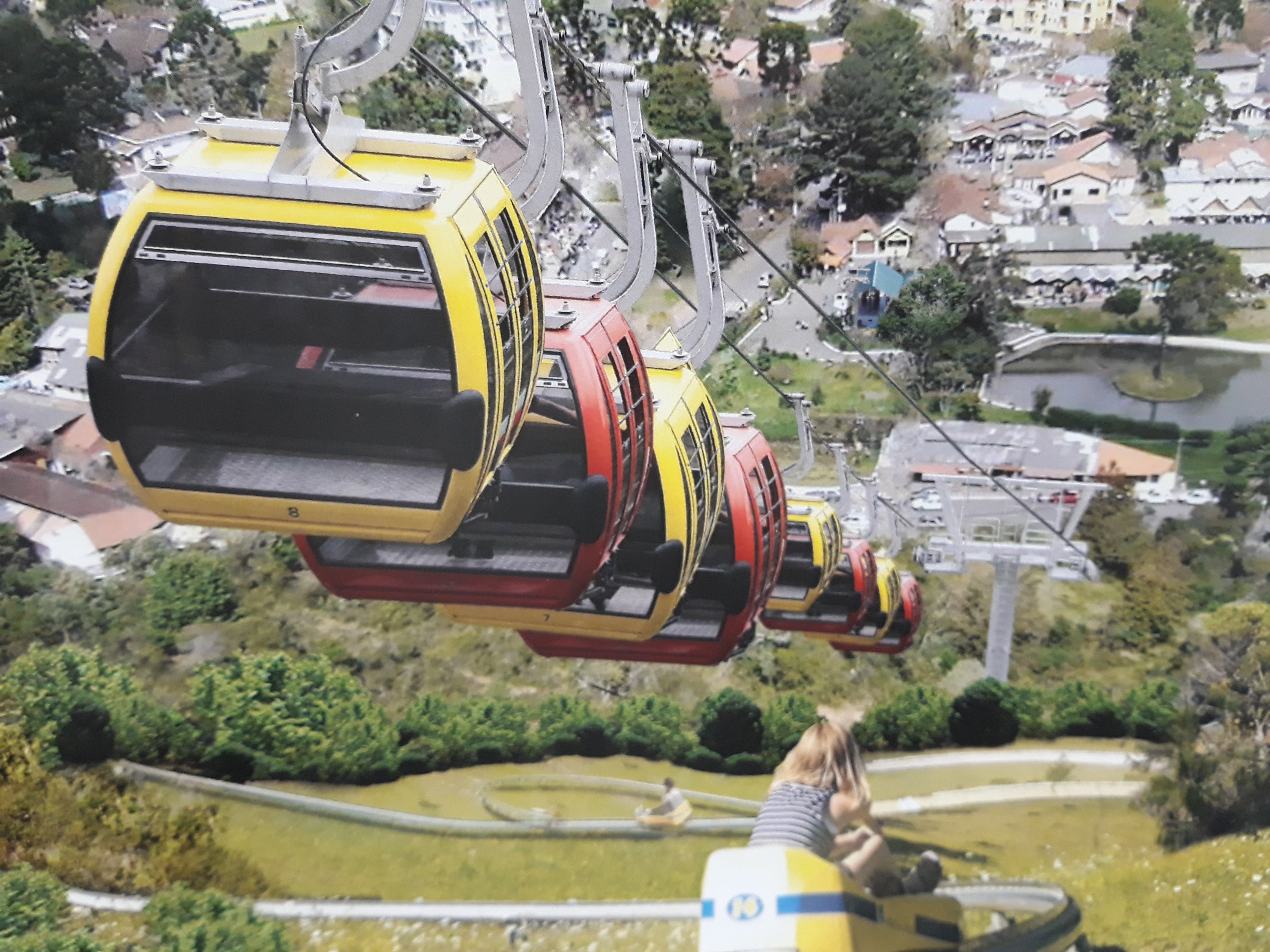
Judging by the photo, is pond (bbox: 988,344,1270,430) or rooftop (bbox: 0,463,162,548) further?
pond (bbox: 988,344,1270,430)

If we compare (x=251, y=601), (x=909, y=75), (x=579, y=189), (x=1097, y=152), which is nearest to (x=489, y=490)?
(x=251, y=601)

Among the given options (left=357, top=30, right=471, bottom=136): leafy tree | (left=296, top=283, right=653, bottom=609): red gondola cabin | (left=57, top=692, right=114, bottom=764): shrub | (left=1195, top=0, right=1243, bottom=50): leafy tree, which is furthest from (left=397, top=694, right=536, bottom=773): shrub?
(left=1195, top=0, right=1243, bottom=50): leafy tree

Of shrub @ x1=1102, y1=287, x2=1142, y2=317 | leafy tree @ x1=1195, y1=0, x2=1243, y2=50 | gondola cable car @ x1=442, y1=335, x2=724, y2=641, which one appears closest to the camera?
gondola cable car @ x1=442, y1=335, x2=724, y2=641

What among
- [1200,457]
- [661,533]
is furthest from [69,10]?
[1200,457]

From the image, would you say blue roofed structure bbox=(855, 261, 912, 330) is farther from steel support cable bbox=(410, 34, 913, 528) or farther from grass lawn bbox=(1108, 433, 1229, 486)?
grass lawn bbox=(1108, 433, 1229, 486)

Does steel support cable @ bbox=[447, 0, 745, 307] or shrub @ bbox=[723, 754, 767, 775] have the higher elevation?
steel support cable @ bbox=[447, 0, 745, 307]

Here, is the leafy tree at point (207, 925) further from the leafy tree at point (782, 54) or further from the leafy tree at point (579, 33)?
the leafy tree at point (782, 54)

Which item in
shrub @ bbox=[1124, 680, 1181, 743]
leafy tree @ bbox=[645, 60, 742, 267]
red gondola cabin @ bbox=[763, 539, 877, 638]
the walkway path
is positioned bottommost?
shrub @ bbox=[1124, 680, 1181, 743]
